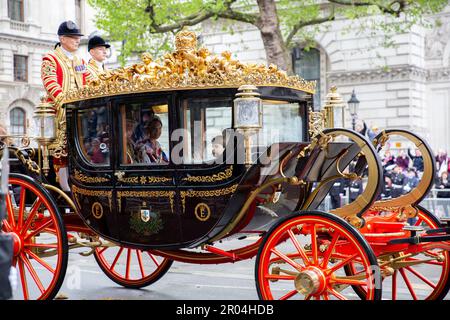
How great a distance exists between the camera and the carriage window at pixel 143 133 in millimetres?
6422

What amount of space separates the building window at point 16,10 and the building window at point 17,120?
21864 mm

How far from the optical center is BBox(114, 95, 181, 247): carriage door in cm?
629

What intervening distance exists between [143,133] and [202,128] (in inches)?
21.7

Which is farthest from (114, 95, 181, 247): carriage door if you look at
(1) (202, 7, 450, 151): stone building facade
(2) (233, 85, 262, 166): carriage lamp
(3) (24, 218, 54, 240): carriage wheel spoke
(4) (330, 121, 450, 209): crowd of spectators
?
(1) (202, 7, 450, 151): stone building facade

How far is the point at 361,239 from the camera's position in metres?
5.16

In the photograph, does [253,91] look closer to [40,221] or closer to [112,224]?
[112,224]

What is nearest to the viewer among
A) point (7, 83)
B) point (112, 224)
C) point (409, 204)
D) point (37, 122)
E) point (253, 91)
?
point (253, 91)

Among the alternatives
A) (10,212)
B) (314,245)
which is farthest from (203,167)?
(10,212)

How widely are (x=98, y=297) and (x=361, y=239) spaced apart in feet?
10.8

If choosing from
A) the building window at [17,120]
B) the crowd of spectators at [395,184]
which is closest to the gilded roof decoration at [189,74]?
the crowd of spectators at [395,184]

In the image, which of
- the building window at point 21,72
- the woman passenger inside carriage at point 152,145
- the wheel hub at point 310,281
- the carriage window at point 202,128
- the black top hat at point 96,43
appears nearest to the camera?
the wheel hub at point 310,281

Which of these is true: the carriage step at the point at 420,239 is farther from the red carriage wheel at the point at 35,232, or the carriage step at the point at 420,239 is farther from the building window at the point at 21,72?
the building window at the point at 21,72

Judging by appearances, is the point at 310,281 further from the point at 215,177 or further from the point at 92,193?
the point at 92,193
